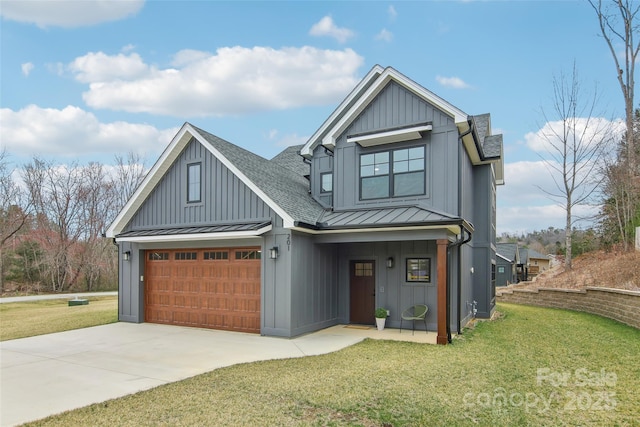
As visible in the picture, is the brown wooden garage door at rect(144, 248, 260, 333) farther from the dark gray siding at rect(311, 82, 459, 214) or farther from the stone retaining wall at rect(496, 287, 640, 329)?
the stone retaining wall at rect(496, 287, 640, 329)

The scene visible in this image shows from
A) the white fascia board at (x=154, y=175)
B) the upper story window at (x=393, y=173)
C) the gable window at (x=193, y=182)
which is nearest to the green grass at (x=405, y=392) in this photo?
the upper story window at (x=393, y=173)

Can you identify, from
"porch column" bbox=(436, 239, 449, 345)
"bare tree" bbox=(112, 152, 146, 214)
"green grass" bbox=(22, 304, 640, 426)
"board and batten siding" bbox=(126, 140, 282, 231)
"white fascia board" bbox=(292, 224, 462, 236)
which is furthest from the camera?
"bare tree" bbox=(112, 152, 146, 214)

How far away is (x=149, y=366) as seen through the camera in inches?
288

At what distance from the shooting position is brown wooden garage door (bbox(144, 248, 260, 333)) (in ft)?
35.6

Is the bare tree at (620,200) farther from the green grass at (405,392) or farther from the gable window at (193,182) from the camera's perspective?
the gable window at (193,182)

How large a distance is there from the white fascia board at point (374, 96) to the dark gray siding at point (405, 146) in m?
0.15

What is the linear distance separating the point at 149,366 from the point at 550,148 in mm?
22696

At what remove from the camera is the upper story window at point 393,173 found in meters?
11.1

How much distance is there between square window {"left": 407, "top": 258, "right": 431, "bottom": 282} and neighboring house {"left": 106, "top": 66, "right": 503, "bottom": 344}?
0.03 metres

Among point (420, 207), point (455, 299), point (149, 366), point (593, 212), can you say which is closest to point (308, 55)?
point (420, 207)

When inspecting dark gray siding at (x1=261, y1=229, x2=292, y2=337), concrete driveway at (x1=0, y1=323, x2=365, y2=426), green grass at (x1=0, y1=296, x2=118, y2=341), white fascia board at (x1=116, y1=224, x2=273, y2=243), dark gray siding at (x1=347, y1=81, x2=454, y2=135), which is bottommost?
green grass at (x1=0, y1=296, x2=118, y2=341)

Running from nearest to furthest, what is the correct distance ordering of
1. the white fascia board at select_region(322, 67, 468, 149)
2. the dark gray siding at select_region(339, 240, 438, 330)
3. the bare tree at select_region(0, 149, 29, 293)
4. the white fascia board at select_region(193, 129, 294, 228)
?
the white fascia board at select_region(193, 129, 294, 228) < the white fascia board at select_region(322, 67, 468, 149) < the dark gray siding at select_region(339, 240, 438, 330) < the bare tree at select_region(0, 149, 29, 293)

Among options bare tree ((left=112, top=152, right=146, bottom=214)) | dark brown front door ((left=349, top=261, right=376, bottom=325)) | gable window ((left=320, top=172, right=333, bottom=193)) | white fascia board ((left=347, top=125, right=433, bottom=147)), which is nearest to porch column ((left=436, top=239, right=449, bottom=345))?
dark brown front door ((left=349, top=261, right=376, bottom=325))

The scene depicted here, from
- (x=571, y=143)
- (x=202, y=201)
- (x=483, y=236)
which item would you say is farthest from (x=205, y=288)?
(x=571, y=143)
